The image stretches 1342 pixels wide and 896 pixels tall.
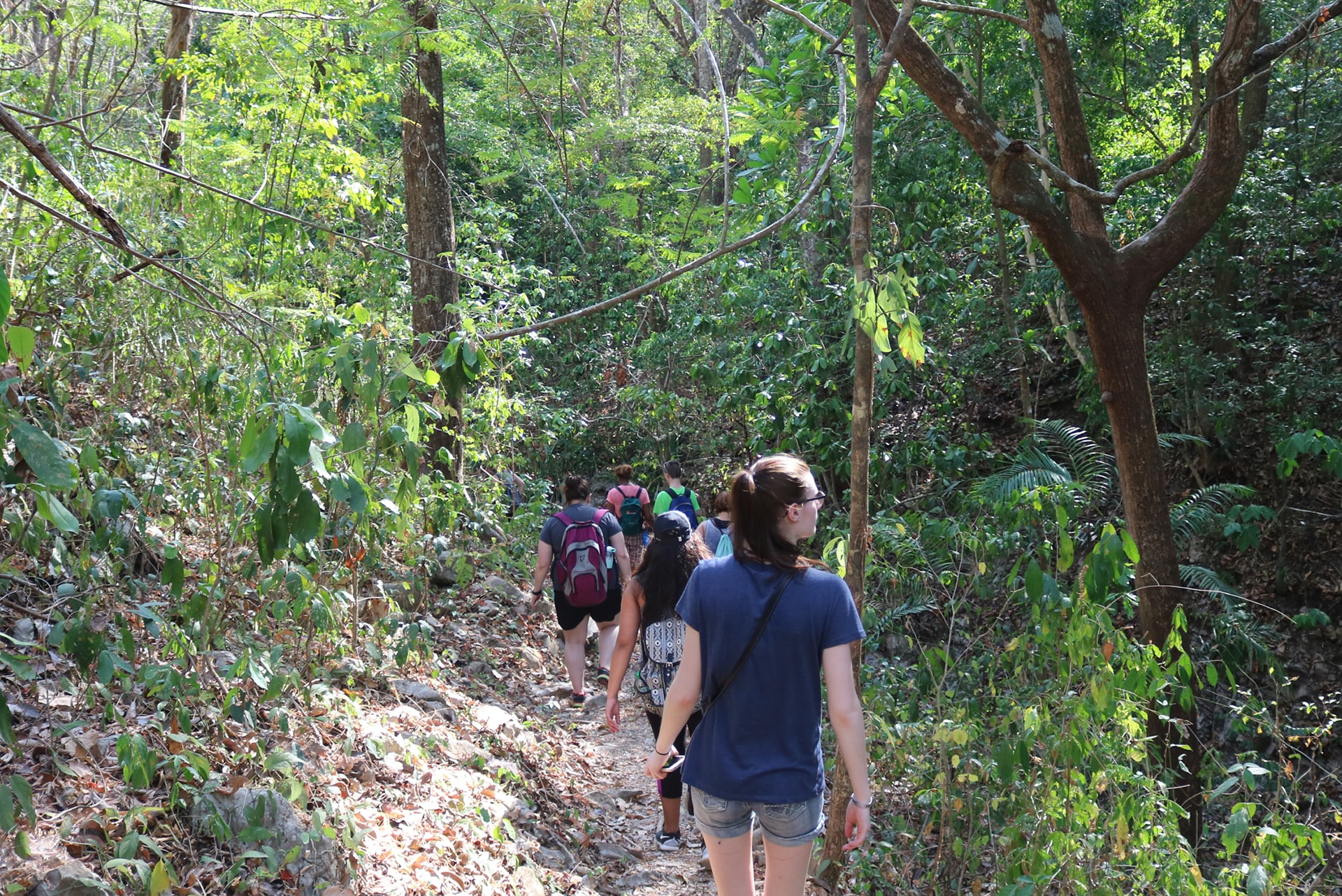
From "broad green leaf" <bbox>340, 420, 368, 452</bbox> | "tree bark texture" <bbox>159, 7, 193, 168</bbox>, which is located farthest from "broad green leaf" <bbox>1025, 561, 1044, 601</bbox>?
"tree bark texture" <bbox>159, 7, 193, 168</bbox>

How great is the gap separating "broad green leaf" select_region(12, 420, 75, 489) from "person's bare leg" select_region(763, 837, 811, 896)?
2.22 m

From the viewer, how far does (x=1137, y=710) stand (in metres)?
3.83

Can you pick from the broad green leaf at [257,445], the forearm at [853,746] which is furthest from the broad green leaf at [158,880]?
the forearm at [853,746]

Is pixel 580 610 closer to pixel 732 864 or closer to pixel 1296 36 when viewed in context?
pixel 732 864

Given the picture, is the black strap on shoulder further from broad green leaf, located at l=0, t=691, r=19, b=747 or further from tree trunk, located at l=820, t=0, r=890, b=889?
broad green leaf, located at l=0, t=691, r=19, b=747

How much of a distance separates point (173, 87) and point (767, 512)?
8.47m

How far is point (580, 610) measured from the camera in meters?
7.10

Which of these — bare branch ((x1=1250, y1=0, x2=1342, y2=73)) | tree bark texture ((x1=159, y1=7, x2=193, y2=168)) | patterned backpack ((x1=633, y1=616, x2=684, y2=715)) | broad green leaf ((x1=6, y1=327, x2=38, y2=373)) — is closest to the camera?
broad green leaf ((x1=6, y1=327, x2=38, y2=373))

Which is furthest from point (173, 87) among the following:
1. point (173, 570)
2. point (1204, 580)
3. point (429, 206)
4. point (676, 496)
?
point (1204, 580)

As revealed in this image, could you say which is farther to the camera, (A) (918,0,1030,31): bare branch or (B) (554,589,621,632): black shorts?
(B) (554,589,621,632): black shorts

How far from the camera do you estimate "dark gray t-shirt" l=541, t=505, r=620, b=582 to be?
6.98m

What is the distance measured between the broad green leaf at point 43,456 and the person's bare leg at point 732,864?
2123 mm

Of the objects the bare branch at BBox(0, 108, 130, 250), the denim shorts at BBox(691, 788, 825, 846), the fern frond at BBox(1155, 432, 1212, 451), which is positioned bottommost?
the denim shorts at BBox(691, 788, 825, 846)

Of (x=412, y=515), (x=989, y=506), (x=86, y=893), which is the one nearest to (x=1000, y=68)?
(x=989, y=506)
